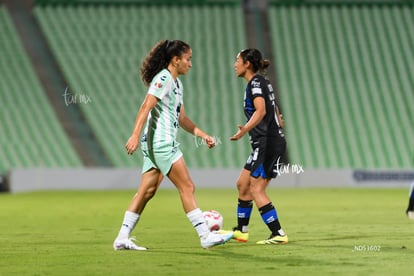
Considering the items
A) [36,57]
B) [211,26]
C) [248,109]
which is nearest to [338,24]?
[211,26]

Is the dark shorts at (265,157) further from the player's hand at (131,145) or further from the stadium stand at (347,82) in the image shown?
the stadium stand at (347,82)

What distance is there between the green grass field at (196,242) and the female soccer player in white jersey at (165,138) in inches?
11.6

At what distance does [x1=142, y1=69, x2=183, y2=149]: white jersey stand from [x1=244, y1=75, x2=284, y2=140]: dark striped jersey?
1.14 meters

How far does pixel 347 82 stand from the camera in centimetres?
3056

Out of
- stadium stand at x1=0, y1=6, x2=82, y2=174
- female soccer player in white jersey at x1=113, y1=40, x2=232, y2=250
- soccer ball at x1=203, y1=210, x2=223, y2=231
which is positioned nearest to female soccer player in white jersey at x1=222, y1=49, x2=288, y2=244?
soccer ball at x1=203, y1=210, x2=223, y2=231

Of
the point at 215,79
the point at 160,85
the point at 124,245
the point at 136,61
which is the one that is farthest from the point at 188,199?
the point at 136,61

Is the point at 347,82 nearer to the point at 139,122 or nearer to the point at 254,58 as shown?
the point at 254,58

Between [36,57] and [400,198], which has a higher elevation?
[36,57]

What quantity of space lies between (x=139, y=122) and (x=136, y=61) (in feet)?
71.1

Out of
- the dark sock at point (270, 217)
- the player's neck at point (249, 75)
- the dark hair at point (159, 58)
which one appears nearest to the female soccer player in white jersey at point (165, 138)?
the dark hair at point (159, 58)

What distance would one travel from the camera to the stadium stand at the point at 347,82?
92.6ft

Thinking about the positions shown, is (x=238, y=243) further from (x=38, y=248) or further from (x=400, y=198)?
(x=400, y=198)

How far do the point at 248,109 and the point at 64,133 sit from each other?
58.2 ft

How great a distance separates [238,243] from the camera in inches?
395
